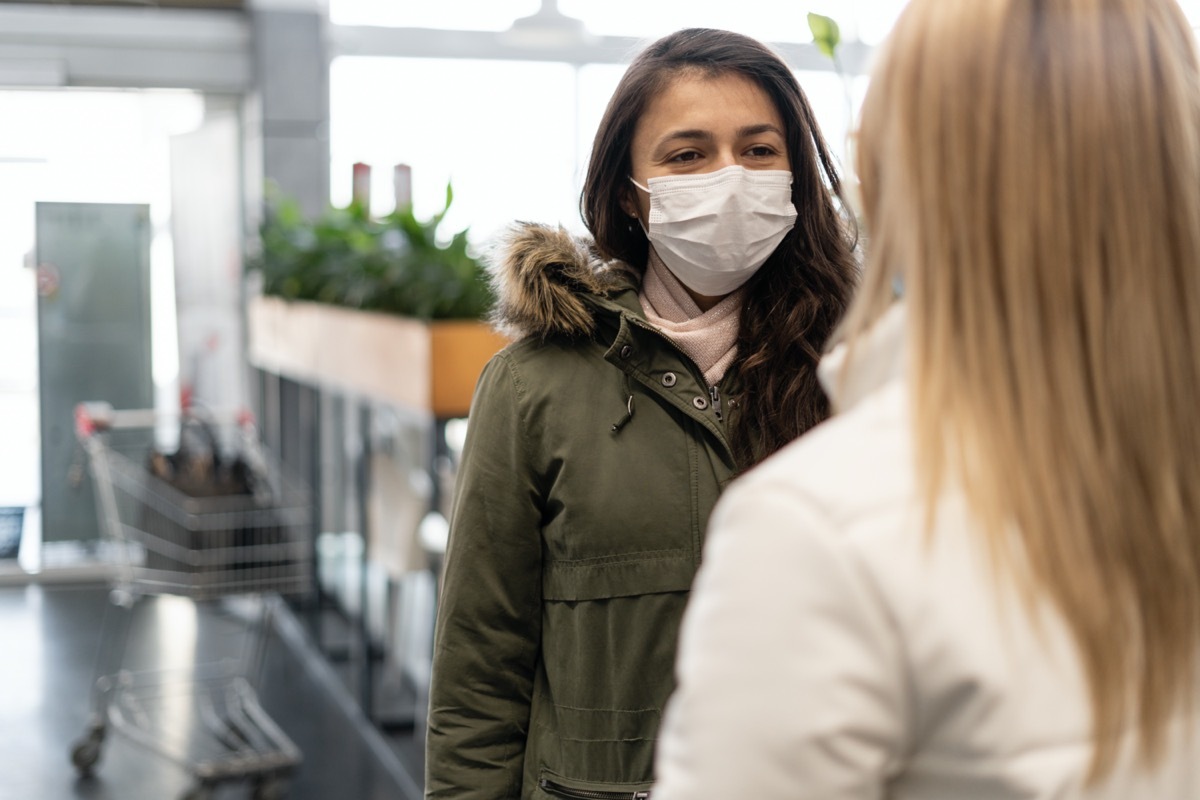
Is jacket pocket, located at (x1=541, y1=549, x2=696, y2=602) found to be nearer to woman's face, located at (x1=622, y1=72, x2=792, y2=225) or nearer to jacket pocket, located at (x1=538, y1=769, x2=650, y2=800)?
jacket pocket, located at (x1=538, y1=769, x2=650, y2=800)

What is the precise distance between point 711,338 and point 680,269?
0.10m

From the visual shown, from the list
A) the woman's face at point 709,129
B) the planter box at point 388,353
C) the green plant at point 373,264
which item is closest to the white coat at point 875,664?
the woman's face at point 709,129

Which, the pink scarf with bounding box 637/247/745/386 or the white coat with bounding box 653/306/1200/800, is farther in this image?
the pink scarf with bounding box 637/247/745/386

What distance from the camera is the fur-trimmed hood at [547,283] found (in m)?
1.51

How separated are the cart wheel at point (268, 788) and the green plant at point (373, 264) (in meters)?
1.38

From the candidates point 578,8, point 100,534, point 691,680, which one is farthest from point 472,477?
point 100,534

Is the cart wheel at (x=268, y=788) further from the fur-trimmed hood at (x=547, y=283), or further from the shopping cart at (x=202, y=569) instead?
the fur-trimmed hood at (x=547, y=283)

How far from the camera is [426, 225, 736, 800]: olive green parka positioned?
4.82 ft

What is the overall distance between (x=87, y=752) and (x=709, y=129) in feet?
10.7

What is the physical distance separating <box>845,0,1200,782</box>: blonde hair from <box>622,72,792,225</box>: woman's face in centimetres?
77

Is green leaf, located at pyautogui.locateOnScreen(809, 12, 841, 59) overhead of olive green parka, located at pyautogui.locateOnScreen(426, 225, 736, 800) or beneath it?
overhead

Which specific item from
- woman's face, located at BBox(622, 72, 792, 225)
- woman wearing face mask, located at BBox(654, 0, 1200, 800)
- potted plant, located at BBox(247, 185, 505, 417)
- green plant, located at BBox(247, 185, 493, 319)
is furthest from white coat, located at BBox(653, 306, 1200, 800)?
potted plant, located at BBox(247, 185, 505, 417)

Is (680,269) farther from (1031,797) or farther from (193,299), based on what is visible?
(193,299)

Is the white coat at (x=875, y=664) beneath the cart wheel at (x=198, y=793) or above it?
above
